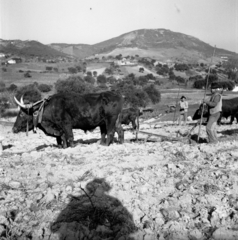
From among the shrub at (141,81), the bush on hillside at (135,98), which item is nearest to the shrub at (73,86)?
the bush on hillside at (135,98)

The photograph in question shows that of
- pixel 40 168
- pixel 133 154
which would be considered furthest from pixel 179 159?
pixel 40 168

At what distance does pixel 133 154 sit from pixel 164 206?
2.73 meters

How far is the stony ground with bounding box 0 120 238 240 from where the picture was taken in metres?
3.52

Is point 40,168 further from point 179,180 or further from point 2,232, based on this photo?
point 179,180

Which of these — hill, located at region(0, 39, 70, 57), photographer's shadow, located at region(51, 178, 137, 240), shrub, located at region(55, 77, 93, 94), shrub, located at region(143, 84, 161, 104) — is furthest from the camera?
hill, located at region(0, 39, 70, 57)

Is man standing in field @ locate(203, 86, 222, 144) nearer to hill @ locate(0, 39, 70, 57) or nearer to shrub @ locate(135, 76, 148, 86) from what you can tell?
shrub @ locate(135, 76, 148, 86)

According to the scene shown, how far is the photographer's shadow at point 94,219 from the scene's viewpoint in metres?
3.47

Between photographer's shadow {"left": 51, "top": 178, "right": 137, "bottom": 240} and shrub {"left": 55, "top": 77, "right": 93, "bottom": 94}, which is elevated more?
photographer's shadow {"left": 51, "top": 178, "right": 137, "bottom": 240}

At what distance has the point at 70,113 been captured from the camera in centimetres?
853

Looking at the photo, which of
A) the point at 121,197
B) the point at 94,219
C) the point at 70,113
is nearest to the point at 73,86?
the point at 70,113

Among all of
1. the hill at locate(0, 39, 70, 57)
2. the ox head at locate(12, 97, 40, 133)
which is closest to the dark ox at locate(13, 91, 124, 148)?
the ox head at locate(12, 97, 40, 133)

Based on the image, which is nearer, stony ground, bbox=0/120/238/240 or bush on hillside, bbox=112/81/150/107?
stony ground, bbox=0/120/238/240

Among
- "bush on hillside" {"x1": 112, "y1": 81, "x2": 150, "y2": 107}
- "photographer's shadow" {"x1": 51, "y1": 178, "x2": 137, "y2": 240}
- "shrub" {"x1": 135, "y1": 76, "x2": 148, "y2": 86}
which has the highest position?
"photographer's shadow" {"x1": 51, "y1": 178, "x2": 137, "y2": 240}

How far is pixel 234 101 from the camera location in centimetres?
1688
